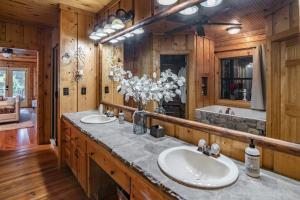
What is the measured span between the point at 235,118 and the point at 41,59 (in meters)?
3.94

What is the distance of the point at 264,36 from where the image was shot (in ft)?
3.48

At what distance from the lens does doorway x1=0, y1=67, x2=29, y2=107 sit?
8.91 m

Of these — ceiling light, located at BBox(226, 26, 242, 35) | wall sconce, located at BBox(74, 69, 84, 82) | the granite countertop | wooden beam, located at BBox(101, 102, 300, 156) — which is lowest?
the granite countertop

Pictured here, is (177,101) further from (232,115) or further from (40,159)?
(40,159)

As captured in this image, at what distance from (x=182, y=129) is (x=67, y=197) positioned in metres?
1.57

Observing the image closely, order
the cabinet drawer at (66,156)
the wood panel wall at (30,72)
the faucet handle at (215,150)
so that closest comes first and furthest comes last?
1. the faucet handle at (215,150)
2. the cabinet drawer at (66,156)
3. the wood panel wall at (30,72)

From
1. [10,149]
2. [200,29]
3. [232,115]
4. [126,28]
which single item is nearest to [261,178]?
[232,115]

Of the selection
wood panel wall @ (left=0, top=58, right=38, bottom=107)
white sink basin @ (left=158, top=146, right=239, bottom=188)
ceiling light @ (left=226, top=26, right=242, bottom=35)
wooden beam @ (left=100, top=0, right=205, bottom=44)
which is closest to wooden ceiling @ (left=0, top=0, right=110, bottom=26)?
wooden beam @ (left=100, top=0, right=205, bottom=44)

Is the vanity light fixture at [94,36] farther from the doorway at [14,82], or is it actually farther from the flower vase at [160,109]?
the doorway at [14,82]

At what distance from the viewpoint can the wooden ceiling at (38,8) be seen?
2.64 metres

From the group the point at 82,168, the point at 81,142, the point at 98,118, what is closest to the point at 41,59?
the point at 98,118

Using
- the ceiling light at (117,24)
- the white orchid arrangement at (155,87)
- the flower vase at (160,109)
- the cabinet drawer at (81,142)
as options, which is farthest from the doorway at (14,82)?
the flower vase at (160,109)

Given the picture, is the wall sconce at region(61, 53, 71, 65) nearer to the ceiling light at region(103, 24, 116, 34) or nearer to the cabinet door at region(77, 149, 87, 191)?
the ceiling light at region(103, 24, 116, 34)

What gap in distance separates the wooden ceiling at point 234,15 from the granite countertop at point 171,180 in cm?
82
